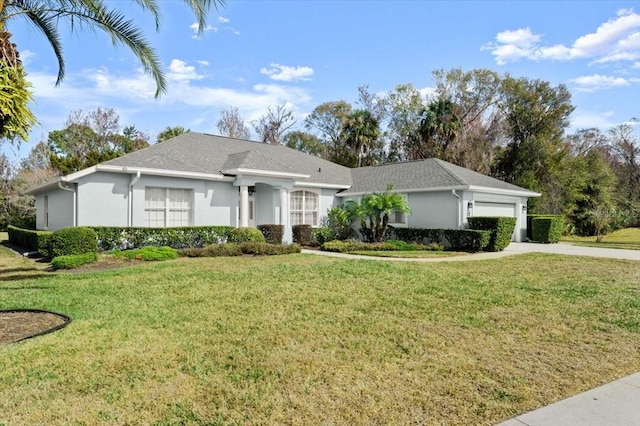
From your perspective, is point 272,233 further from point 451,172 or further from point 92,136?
point 92,136

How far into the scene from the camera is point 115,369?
4500mm

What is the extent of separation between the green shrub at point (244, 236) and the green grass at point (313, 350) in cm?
793

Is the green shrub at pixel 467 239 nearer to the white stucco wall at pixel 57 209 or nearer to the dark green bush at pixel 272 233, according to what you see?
the dark green bush at pixel 272 233

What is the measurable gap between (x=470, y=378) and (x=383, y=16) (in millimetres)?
13403

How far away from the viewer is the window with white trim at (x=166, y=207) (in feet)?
54.6

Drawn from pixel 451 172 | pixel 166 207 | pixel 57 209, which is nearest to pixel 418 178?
pixel 451 172

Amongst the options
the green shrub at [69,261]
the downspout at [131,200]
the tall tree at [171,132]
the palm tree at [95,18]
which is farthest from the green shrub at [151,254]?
the tall tree at [171,132]

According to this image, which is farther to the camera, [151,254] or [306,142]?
[306,142]

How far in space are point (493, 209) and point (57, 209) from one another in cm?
2213

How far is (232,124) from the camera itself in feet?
142

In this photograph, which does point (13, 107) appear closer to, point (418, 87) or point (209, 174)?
point (209, 174)

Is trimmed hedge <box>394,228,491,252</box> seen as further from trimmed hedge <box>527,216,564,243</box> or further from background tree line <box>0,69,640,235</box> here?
background tree line <box>0,69,640,235</box>

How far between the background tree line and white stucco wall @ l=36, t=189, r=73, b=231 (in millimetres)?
6722

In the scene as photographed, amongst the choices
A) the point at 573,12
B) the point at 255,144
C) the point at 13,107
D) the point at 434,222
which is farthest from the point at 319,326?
the point at 255,144
